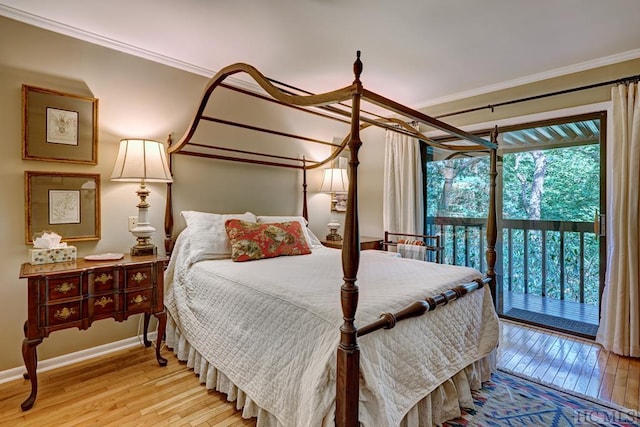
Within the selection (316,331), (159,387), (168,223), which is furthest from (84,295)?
(316,331)

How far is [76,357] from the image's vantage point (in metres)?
2.39

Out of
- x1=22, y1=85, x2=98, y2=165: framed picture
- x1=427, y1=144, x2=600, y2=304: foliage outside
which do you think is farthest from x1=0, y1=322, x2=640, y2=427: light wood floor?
x1=22, y1=85, x2=98, y2=165: framed picture

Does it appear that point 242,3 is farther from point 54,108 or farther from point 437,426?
point 437,426

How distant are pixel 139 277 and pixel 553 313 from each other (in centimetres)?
377

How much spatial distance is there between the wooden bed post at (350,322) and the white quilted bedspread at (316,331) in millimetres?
60

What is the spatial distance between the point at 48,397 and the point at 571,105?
456 cm

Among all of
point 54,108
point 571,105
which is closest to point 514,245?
point 571,105

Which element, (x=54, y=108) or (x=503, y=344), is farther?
(x=503, y=344)

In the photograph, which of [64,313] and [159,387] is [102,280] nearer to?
[64,313]

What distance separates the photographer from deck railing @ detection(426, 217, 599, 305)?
3.05 m

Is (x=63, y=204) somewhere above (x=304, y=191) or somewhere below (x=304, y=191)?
below

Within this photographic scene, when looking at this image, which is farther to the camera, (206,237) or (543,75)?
(543,75)

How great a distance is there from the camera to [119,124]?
99.9 inches

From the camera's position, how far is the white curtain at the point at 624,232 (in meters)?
2.51
